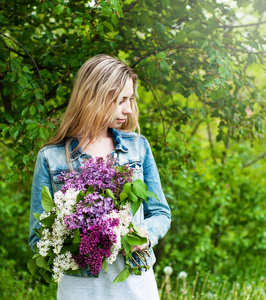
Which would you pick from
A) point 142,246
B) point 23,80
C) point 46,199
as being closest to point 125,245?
point 142,246

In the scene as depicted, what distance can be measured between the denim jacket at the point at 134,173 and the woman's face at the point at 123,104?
0.09 metres

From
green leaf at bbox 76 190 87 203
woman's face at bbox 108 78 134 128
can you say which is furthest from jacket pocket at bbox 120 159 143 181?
green leaf at bbox 76 190 87 203

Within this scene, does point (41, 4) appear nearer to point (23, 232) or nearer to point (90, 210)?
point (90, 210)

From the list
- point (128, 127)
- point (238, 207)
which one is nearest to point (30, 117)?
point (128, 127)

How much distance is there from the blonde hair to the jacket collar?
3 centimetres

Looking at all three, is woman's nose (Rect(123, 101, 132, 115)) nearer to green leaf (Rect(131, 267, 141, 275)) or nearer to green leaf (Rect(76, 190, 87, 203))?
green leaf (Rect(76, 190, 87, 203))

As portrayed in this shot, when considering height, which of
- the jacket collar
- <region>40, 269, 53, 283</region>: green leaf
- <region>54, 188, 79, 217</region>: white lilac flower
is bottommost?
<region>40, 269, 53, 283</region>: green leaf

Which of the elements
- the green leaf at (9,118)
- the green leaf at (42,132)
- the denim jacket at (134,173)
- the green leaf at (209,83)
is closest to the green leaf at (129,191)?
the denim jacket at (134,173)

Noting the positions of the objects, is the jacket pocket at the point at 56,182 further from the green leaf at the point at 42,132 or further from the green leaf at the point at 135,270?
the green leaf at the point at 135,270

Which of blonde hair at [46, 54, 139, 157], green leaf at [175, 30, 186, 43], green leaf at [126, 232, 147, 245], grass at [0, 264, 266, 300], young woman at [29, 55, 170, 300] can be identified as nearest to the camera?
green leaf at [126, 232, 147, 245]

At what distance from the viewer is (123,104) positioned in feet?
5.77

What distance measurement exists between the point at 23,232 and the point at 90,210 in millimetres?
3867

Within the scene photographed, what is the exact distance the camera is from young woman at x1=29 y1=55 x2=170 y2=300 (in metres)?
1.55

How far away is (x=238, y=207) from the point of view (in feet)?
14.3
